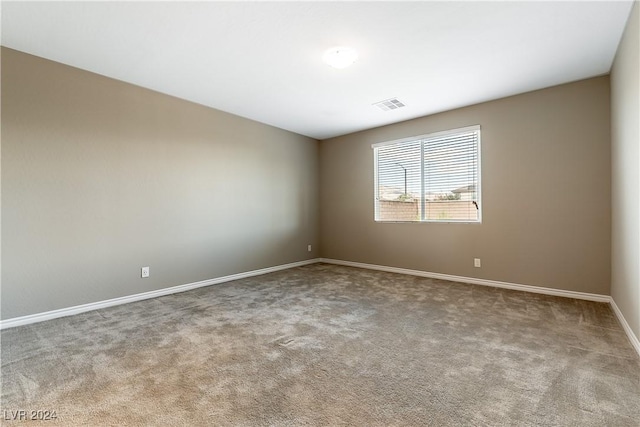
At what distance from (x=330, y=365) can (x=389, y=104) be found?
11.3 feet

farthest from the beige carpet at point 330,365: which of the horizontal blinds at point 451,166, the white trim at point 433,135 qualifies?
the white trim at point 433,135

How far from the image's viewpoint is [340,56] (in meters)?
2.73

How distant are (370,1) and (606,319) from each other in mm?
3512

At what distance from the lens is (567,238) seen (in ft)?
11.2

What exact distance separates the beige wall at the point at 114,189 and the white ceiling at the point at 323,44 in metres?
0.34

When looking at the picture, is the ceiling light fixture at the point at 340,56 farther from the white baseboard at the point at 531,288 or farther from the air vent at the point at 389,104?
the white baseboard at the point at 531,288

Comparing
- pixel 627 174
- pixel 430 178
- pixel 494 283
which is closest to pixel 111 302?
pixel 430 178

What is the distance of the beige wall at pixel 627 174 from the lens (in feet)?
6.97

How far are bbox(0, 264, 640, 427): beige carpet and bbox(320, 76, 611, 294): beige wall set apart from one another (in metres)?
0.55

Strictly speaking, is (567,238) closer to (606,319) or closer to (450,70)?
(606,319)

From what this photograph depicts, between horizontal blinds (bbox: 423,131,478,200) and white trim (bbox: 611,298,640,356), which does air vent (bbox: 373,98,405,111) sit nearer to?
horizontal blinds (bbox: 423,131,478,200)

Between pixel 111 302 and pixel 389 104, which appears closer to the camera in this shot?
pixel 111 302

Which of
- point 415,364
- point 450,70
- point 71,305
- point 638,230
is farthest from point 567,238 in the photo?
point 71,305

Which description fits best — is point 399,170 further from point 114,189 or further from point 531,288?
point 114,189
